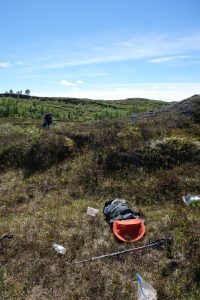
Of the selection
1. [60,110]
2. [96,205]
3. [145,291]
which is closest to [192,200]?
[96,205]

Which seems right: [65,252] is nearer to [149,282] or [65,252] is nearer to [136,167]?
[149,282]

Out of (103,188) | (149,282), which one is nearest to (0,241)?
(149,282)

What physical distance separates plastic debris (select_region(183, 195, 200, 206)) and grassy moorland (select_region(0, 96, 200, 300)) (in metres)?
0.25

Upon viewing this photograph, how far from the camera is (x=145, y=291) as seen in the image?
7777 mm

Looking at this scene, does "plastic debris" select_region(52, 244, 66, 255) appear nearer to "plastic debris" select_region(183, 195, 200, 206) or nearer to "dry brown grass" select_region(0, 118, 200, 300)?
"dry brown grass" select_region(0, 118, 200, 300)

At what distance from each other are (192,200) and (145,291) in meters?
5.21

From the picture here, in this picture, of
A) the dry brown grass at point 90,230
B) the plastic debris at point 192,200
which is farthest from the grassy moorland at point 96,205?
the plastic debris at point 192,200

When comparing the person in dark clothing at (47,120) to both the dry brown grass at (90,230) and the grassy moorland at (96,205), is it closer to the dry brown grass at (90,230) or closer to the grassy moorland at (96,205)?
the grassy moorland at (96,205)

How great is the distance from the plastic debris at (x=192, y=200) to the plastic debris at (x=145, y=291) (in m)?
4.67

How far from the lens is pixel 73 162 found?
1689 cm

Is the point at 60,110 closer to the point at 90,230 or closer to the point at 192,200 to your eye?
the point at 192,200

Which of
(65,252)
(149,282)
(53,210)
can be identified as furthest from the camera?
(53,210)

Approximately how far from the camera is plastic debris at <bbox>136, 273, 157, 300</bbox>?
25.0 ft

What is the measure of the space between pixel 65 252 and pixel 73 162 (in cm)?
777
